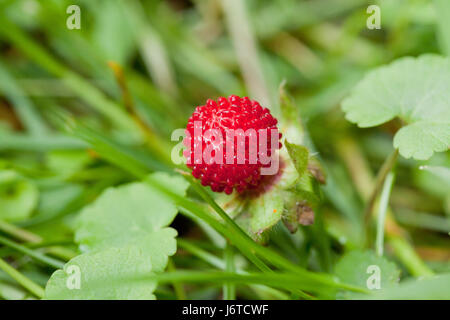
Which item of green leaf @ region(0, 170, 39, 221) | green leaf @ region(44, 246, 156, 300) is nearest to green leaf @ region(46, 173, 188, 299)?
green leaf @ region(44, 246, 156, 300)

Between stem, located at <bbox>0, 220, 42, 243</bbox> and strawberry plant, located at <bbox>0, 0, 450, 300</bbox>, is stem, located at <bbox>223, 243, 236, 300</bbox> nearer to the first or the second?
strawberry plant, located at <bbox>0, 0, 450, 300</bbox>

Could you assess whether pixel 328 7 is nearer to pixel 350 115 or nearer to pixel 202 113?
pixel 350 115

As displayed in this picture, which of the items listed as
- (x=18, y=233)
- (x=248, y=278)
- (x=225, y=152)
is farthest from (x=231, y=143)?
(x=18, y=233)

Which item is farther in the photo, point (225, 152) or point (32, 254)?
point (32, 254)

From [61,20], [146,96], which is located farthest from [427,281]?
[61,20]

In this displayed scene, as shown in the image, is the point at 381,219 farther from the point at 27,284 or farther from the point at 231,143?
the point at 27,284

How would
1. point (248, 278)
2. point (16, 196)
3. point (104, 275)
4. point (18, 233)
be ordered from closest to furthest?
point (248, 278) < point (104, 275) < point (18, 233) < point (16, 196)
